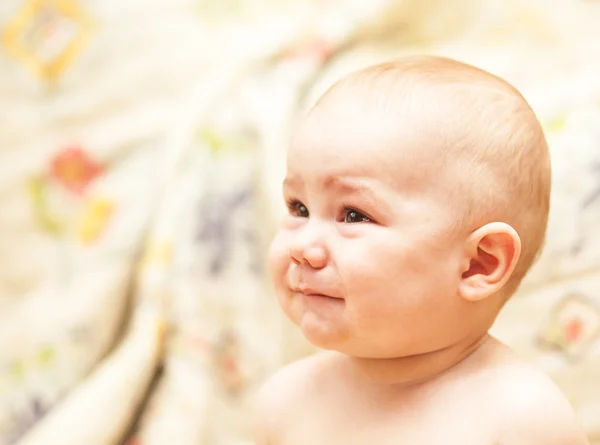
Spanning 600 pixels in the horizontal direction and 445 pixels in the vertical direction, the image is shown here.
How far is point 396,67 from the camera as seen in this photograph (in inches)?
27.0

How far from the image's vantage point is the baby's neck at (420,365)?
69 cm

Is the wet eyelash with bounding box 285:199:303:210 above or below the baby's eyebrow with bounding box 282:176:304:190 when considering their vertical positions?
below

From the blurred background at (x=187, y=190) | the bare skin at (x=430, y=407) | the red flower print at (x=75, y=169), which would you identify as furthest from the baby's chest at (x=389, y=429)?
the red flower print at (x=75, y=169)

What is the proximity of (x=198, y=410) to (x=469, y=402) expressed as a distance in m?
0.51

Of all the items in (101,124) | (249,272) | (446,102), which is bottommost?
(249,272)

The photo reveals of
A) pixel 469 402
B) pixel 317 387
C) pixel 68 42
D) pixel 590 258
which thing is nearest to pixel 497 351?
pixel 469 402

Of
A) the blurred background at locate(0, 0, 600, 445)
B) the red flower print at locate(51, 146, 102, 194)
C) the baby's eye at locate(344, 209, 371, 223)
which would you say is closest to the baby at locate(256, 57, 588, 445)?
the baby's eye at locate(344, 209, 371, 223)

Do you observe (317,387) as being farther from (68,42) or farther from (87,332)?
(68,42)

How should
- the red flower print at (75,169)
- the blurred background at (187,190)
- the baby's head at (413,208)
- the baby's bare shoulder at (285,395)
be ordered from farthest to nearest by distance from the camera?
1. the red flower print at (75,169)
2. the blurred background at (187,190)
3. the baby's bare shoulder at (285,395)
4. the baby's head at (413,208)

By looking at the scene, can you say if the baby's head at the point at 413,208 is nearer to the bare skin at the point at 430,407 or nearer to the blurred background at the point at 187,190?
the bare skin at the point at 430,407

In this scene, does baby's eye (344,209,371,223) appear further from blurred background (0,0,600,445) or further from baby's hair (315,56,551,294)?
blurred background (0,0,600,445)

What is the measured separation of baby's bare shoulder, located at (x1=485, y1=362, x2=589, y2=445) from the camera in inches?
25.3

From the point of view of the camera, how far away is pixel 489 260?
0.65 metres

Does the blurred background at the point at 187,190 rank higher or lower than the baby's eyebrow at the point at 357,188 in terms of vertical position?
lower
